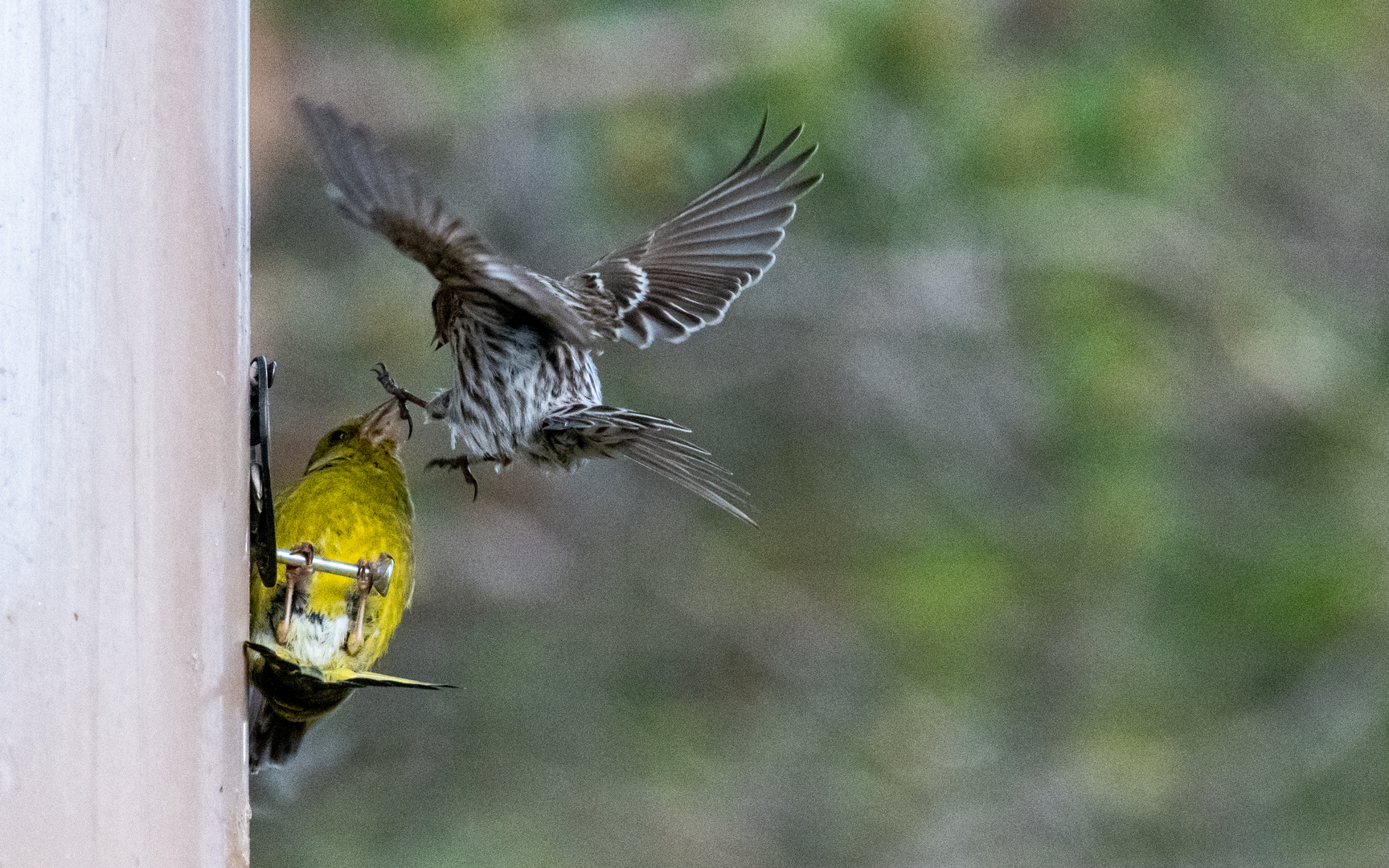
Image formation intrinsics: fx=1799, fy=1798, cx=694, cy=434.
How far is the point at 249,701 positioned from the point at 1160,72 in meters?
3.56

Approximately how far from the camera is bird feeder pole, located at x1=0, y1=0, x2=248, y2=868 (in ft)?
6.30

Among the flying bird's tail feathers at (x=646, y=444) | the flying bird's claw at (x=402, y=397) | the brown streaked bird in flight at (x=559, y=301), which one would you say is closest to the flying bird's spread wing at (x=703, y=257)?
the brown streaked bird in flight at (x=559, y=301)

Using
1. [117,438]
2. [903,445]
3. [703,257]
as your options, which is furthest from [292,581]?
[903,445]

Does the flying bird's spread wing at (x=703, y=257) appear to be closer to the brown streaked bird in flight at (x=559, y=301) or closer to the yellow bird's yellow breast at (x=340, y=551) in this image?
the brown streaked bird in flight at (x=559, y=301)

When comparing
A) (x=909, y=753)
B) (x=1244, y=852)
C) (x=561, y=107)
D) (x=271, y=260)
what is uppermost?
(x=561, y=107)

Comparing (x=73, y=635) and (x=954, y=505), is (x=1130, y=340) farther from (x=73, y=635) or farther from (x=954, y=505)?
(x=73, y=635)

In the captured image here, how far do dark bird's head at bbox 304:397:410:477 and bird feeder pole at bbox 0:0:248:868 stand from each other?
2.62 ft

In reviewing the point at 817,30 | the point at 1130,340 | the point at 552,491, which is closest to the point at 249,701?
the point at 817,30

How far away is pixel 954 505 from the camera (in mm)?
6293

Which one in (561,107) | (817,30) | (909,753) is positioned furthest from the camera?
(909,753)

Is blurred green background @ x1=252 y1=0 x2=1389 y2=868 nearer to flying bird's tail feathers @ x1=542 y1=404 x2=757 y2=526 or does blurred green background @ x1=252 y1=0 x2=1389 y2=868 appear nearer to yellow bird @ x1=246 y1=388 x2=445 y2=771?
flying bird's tail feathers @ x1=542 y1=404 x2=757 y2=526

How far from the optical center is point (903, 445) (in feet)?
21.8

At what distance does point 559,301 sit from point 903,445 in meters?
3.93

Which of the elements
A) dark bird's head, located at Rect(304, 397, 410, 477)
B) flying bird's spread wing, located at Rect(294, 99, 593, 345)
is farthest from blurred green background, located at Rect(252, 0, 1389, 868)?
flying bird's spread wing, located at Rect(294, 99, 593, 345)
